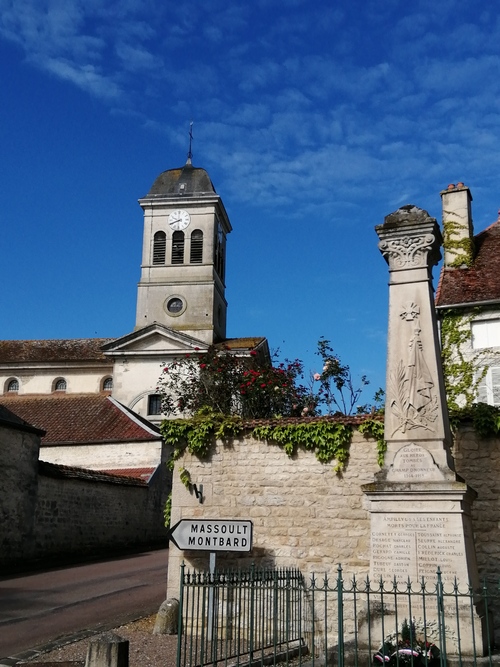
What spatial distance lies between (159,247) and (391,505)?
1333 inches

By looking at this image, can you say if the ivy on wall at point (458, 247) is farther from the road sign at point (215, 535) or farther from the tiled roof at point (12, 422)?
the tiled roof at point (12, 422)

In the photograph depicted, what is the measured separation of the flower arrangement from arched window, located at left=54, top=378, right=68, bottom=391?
3254 centimetres

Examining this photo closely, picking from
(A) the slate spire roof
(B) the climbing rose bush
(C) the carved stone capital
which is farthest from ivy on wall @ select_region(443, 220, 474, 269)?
(A) the slate spire roof

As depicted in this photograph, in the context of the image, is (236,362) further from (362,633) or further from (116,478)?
(362,633)

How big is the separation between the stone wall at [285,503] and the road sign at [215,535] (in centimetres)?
214

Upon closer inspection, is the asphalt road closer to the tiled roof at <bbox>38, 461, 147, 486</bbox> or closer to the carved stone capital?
the tiled roof at <bbox>38, 461, 147, 486</bbox>

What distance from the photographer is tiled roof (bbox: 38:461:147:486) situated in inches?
726

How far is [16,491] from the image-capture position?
17016 millimetres

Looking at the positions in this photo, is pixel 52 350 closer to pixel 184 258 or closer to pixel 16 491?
pixel 184 258

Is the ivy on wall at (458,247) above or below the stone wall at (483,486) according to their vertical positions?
above

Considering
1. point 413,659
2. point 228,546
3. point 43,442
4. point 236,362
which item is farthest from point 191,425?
point 43,442

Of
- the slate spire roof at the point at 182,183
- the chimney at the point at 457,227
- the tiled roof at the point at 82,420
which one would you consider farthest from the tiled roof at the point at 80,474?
the slate spire roof at the point at 182,183

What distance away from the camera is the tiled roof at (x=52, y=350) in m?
37.1

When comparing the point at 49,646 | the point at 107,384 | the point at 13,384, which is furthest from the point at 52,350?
the point at 49,646
